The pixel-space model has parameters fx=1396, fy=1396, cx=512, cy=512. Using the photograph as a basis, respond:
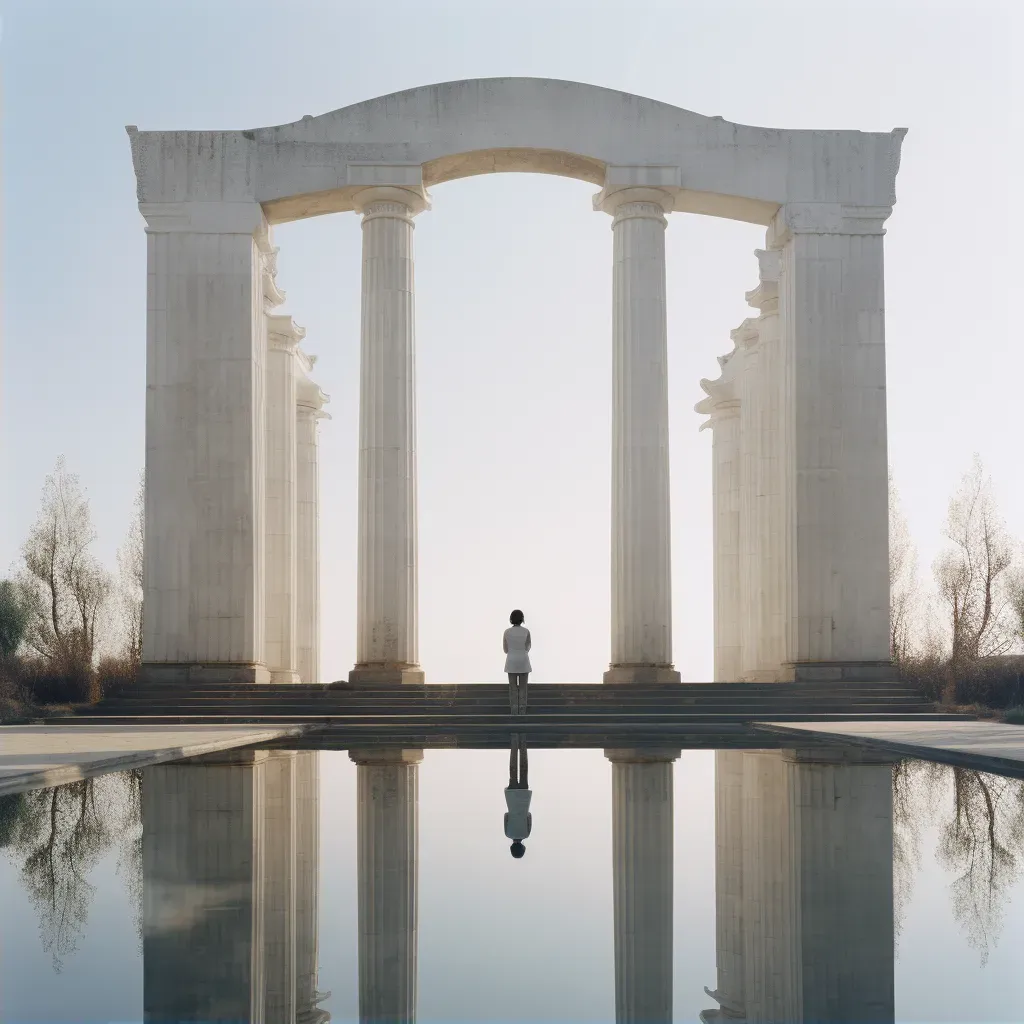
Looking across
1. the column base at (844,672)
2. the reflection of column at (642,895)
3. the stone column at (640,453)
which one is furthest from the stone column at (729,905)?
the column base at (844,672)

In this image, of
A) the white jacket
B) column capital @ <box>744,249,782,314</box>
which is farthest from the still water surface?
column capital @ <box>744,249,782,314</box>

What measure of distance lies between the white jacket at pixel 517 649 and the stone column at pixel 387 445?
946cm

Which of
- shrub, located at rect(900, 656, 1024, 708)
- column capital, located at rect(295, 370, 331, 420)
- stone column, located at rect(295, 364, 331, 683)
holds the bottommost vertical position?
shrub, located at rect(900, 656, 1024, 708)

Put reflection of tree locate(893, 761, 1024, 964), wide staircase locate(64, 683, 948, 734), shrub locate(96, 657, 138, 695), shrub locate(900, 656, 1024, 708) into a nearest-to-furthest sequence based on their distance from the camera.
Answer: reflection of tree locate(893, 761, 1024, 964) < wide staircase locate(64, 683, 948, 734) < shrub locate(900, 656, 1024, 708) < shrub locate(96, 657, 138, 695)

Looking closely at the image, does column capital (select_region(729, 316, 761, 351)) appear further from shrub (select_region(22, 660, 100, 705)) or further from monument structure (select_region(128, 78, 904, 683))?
shrub (select_region(22, 660, 100, 705))

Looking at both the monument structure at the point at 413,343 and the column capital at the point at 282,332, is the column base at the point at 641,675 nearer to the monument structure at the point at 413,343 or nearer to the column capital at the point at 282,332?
the monument structure at the point at 413,343

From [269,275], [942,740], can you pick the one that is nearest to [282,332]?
[269,275]

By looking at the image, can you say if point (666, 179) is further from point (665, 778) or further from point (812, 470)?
point (665, 778)

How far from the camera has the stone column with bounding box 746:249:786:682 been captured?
154 ft

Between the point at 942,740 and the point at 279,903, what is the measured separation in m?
17.5

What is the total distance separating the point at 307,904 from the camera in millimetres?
9039

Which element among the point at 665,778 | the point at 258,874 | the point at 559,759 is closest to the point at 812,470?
the point at 559,759

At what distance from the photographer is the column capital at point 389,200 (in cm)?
4369

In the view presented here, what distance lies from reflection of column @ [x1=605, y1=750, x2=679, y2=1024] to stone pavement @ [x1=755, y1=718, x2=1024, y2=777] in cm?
530
